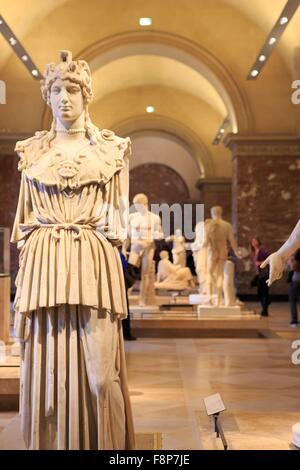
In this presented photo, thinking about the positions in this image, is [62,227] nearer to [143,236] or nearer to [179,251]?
[143,236]

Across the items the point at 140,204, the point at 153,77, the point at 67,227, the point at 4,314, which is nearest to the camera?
the point at 67,227

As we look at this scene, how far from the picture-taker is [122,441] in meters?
4.27

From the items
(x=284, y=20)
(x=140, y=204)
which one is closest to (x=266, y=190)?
(x=140, y=204)

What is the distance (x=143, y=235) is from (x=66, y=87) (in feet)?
33.9

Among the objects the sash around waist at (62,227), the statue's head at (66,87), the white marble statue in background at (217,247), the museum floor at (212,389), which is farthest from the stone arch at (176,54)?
the sash around waist at (62,227)

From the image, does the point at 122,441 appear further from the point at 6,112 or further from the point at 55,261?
the point at 6,112

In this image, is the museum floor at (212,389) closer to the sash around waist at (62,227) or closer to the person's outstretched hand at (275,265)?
the person's outstretched hand at (275,265)

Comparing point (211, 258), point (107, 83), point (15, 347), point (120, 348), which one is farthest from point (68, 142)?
point (107, 83)

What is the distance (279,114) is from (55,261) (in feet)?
52.5

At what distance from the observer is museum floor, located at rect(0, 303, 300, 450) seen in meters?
5.71

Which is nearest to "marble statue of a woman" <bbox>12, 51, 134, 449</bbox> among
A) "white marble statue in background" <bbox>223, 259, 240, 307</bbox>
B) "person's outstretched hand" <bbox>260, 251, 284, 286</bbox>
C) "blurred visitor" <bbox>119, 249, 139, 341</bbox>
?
"person's outstretched hand" <bbox>260, 251, 284, 286</bbox>

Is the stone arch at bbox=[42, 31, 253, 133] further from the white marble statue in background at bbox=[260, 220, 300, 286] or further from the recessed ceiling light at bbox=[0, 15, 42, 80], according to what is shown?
the white marble statue in background at bbox=[260, 220, 300, 286]

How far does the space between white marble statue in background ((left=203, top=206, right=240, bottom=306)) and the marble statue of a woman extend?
9578 millimetres

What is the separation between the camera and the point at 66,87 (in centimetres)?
431
